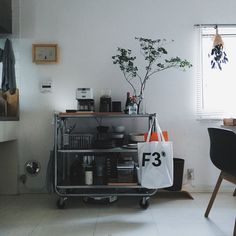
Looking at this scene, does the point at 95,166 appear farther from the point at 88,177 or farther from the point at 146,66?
the point at 146,66

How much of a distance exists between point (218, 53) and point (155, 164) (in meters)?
1.49

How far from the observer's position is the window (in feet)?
9.25

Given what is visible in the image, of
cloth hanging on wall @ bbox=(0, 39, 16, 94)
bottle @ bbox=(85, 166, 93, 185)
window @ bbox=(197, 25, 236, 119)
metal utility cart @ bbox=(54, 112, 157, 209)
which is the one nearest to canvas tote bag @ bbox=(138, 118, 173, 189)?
metal utility cart @ bbox=(54, 112, 157, 209)

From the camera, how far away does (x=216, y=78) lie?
2852 mm

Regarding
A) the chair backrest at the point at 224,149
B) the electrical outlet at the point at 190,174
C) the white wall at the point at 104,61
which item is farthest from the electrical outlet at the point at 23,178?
the chair backrest at the point at 224,149

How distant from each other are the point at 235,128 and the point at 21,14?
2526 millimetres

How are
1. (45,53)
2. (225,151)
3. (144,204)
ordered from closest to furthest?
1. (225,151)
2. (144,204)
3. (45,53)

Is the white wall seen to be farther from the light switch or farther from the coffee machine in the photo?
the coffee machine

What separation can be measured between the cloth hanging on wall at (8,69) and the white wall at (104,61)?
0.12 meters

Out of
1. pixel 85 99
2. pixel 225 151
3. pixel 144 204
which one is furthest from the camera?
pixel 85 99

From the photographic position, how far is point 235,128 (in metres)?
2.60

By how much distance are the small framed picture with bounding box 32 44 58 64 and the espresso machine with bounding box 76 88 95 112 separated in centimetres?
56

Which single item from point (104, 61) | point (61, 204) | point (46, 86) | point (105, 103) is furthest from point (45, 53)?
point (61, 204)

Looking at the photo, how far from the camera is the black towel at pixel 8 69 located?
2.70 meters
